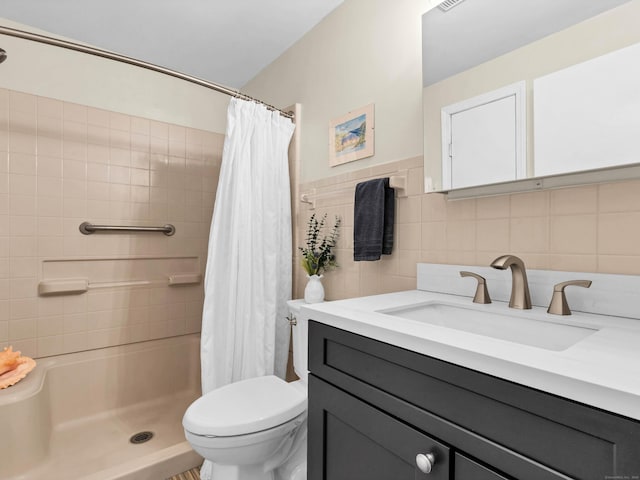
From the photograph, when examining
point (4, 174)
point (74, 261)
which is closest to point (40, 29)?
point (4, 174)

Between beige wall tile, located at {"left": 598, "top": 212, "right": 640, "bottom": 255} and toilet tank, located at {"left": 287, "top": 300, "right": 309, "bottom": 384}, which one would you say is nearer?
beige wall tile, located at {"left": 598, "top": 212, "right": 640, "bottom": 255}

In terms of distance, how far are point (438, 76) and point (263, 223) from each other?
1.10 m

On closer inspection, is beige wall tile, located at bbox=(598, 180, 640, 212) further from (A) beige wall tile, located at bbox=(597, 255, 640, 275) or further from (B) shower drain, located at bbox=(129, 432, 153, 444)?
(B) shower drain, located at bbox=(129, 432, 153, 444)

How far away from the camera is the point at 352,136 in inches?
68.2

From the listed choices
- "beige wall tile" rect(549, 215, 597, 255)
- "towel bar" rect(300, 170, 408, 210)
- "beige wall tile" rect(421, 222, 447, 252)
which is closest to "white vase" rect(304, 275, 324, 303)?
"towel bar" rect(300, 170, 408, 210)

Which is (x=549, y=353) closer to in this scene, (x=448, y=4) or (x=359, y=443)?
(x=359, y=443)

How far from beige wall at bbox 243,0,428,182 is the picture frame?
3 centimetres

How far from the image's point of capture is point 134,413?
2096mm

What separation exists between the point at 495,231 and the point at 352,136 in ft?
2.85

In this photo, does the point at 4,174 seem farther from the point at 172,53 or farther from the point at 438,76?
the point at 438,76

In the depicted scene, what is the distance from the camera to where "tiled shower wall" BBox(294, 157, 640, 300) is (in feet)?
2.99

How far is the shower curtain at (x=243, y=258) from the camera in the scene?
5.70 ft

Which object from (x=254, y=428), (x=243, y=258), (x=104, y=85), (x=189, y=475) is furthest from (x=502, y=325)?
(x=104, y=85)

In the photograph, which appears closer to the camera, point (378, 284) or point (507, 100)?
point (507, 100)
